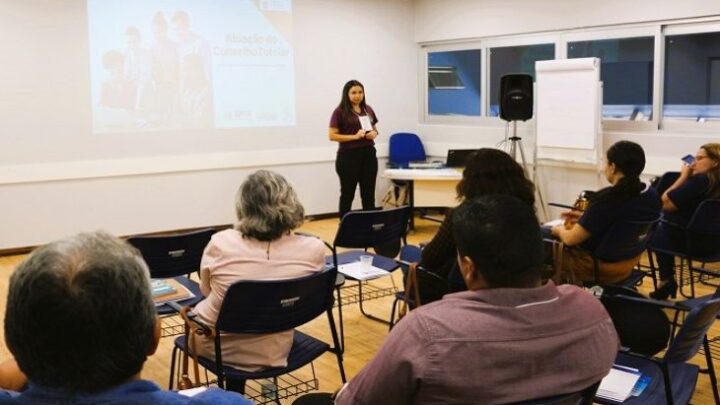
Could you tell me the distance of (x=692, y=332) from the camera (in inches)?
94.8

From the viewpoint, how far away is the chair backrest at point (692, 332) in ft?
7.63

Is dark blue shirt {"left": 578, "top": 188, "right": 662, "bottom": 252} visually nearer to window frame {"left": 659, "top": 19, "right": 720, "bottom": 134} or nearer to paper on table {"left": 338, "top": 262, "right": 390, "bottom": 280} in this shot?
paper on table {"left": 338, "top": 262, "right": 390, "bottom": 280}

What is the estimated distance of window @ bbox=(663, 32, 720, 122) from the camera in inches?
259

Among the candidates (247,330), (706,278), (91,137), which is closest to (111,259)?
(247,330)

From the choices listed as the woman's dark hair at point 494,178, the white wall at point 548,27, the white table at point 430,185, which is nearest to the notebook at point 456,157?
the white table at point 430,185

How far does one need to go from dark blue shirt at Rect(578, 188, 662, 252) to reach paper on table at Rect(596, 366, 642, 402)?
1.41 m

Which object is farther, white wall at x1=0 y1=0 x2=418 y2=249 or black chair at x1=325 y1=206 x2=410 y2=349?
white wall at x1=0 y1=0 x2=418 y2=249

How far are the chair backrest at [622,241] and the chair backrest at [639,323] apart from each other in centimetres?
94

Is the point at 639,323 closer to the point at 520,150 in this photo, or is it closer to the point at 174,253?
the point at 174,253

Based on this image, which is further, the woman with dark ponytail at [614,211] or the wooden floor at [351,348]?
the woman with dark ponytail at [614,211]

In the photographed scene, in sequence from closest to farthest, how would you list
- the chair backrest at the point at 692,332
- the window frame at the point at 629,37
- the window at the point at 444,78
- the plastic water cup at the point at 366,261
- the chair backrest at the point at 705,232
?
1. the chair backrest at the point at 692,332
2. the plastic water cup at the point at 366,261
3. the chair backrest at the point at 705,232
4. the window frame at the point at 629,37
5. the window at the point at 444,78

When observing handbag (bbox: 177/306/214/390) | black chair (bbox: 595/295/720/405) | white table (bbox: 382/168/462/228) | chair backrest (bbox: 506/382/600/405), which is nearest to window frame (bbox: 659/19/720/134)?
white table (bbox: 382/168/462/228)

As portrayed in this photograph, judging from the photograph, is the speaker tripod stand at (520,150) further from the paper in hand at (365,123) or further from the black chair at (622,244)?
the black chair at (622,244)

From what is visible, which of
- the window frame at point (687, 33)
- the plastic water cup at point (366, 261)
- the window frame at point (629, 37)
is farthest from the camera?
the window frame at point (629, 37)
